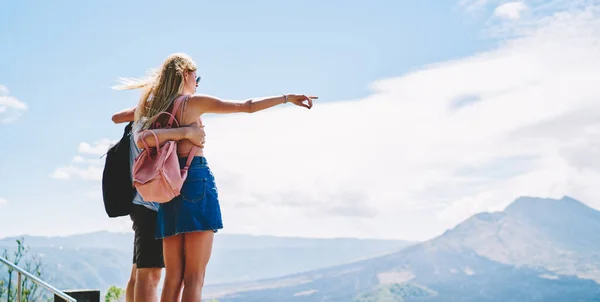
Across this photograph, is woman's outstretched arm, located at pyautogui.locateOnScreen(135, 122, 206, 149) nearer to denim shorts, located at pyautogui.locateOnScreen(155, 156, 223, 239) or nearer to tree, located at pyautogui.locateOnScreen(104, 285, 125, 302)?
denim shorts, located at pyautogui.locateOnScreen(155, 156, 223, 239)

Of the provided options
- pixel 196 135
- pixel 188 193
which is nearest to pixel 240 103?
pixel 196 135

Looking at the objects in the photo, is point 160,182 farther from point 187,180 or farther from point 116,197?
point 116,197

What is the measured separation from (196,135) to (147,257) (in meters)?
0.80

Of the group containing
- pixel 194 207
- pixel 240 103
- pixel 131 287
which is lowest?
→ pixel 131 287

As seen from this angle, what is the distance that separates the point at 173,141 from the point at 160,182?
22cm

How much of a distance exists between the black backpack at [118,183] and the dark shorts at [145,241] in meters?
0.07

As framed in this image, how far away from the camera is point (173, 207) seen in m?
3.41

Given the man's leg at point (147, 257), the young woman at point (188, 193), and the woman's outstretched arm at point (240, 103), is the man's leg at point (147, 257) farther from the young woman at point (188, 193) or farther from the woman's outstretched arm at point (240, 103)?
the woman's outstretched arm at point (240, 103)

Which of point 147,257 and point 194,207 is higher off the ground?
point 194,207

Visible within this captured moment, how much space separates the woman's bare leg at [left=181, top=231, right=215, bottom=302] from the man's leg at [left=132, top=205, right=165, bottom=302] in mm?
404

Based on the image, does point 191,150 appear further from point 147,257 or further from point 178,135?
point 147,257

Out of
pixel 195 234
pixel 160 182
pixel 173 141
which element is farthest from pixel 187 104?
pixel 195 234

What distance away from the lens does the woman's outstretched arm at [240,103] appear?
3.46m

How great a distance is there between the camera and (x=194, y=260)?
11.2 ft
